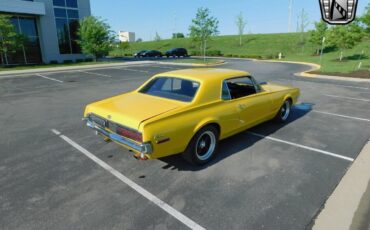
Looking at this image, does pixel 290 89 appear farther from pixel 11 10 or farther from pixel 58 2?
pixel 58 2

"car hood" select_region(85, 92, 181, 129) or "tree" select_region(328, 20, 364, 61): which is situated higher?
"tree" select_region(328, 20, 364, 61)

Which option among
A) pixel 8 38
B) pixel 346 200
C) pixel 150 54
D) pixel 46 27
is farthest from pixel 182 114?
pixel 150 54

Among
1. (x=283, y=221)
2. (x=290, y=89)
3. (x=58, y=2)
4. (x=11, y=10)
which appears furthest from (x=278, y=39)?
(x=283, y=221)

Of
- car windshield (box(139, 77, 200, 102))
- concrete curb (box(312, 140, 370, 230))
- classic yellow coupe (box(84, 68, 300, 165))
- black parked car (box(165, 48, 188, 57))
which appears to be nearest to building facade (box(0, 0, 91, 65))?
black parked car (box(165, 48, 188, 57))

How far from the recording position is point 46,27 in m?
26.5

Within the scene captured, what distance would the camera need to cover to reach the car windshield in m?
4.57

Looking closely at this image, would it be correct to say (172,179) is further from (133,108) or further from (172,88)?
(172,88)

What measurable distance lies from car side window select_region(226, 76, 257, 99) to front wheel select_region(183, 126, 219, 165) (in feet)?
3.69

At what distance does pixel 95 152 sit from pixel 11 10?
25259mm

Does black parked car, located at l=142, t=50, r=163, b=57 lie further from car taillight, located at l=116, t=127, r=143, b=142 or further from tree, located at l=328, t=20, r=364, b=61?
car taillight, located at l=116, t=127, r=143, b=142

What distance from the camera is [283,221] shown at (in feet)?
10.3

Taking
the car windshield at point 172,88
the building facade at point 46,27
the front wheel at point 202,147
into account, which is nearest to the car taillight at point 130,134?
the front wheel at point 202,147

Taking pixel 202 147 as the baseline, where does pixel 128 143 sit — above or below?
above

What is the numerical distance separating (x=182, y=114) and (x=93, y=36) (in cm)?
2600
